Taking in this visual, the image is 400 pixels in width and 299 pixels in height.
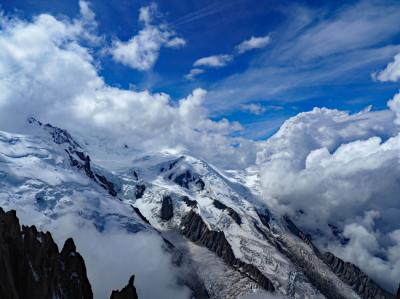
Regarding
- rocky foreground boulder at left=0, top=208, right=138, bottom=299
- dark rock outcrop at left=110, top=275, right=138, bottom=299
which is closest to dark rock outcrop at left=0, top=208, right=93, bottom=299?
rocky foreground boulder at left=0, top=208, right=138, bottom=299

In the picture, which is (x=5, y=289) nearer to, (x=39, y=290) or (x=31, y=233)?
(x=39, y=290)

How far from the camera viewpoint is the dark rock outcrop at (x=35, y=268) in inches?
4252

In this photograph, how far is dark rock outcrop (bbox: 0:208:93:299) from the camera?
354 ft

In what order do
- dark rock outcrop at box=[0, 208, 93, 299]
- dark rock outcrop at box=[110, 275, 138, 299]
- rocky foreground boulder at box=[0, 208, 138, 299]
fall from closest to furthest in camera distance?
dark rock outcrop at box=[0, 208, 93, 299] → rocky foreground boulder at box=[0, 208, 138, 299] → dark rock outcrop at box=[110, 275, 138, 299]

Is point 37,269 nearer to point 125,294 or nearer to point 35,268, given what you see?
point 35,268

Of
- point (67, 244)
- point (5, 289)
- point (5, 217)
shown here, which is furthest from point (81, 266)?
point (5, 289)

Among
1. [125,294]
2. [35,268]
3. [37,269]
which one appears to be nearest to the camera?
[125,294]

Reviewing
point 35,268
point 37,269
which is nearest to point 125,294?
point 37,269

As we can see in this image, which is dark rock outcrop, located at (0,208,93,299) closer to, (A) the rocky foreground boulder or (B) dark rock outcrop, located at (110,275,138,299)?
(A) the rocky foreground boulder

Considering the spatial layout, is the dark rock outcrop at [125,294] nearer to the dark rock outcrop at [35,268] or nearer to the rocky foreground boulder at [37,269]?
the rocky foreground boulder at [37,269]

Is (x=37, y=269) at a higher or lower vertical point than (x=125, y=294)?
lower

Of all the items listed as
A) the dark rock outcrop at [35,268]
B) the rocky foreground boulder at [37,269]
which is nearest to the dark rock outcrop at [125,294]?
the rocky foreground boulder at [37,269]

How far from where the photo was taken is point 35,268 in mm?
117125

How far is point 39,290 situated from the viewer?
366ft
